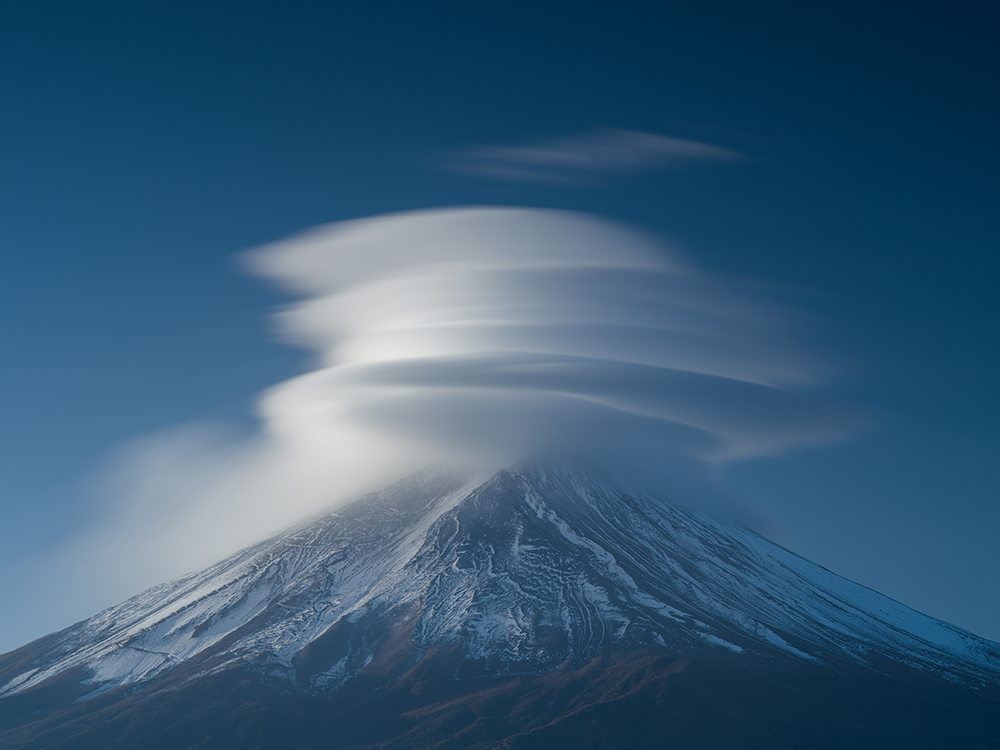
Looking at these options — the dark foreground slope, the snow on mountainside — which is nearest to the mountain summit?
the snow on mountainside

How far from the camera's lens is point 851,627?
4988 inches

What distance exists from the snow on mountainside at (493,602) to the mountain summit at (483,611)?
14.2 inches

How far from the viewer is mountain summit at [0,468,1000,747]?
102188mm

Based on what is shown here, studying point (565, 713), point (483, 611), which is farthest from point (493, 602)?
point (565, 713)

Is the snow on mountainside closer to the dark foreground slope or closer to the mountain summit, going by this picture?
the mountain summit

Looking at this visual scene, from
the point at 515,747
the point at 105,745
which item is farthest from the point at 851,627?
the point at 105,745

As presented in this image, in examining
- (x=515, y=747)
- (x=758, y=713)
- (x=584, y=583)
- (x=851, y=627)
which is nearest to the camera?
(x=515, y=747)

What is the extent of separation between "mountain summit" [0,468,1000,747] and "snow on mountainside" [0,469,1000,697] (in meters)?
0.36

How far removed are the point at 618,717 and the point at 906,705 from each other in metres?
36.9

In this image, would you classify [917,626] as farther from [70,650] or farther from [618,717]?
[70,650]

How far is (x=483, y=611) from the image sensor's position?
4365 inches

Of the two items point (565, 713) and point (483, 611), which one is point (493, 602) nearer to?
point (483, 611)

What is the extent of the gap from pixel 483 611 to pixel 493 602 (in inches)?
115

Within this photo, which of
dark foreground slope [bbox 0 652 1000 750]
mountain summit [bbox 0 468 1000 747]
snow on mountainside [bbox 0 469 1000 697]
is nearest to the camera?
dark foreground slope [bbox 0 652 1000 750]
